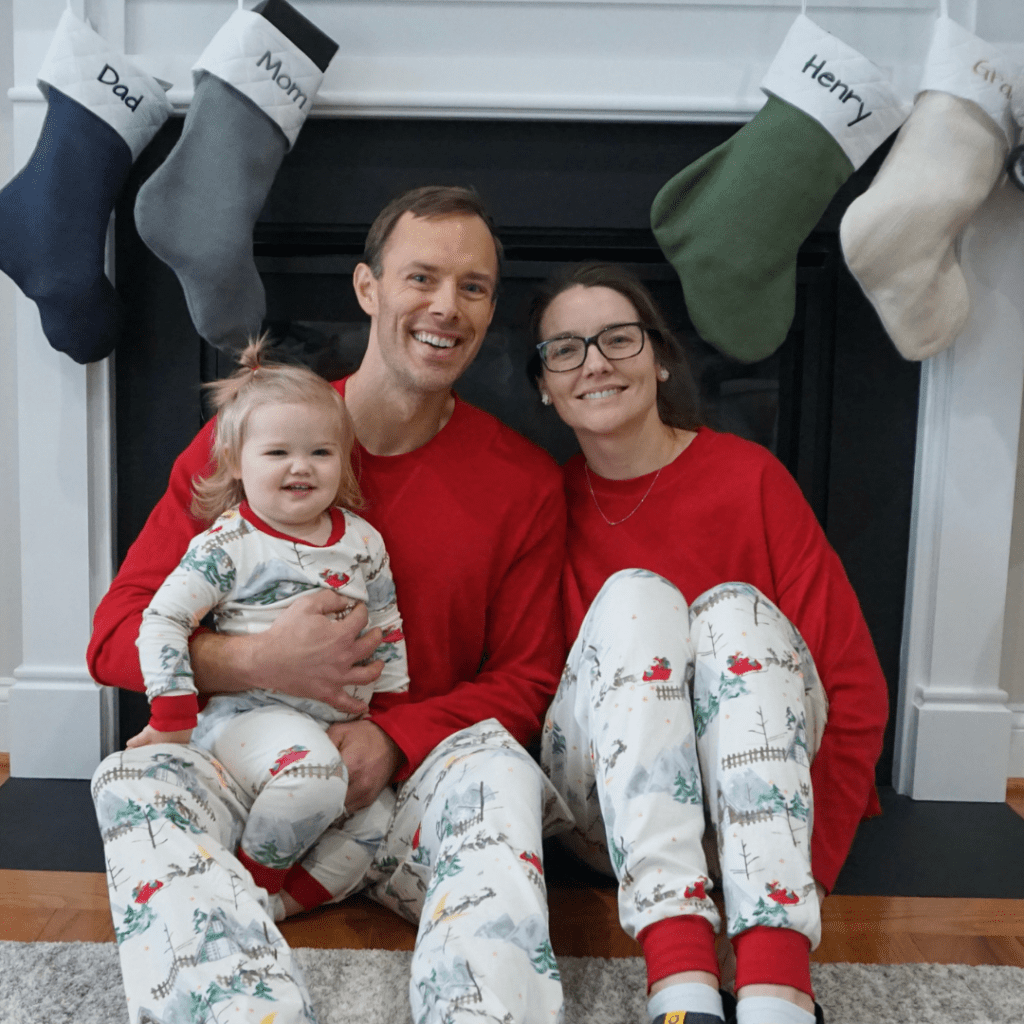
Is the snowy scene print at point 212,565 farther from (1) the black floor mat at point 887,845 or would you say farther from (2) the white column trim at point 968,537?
(2) the white column trim at point 968,537

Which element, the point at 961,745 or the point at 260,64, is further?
the point at 961,745

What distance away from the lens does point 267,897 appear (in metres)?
1.09

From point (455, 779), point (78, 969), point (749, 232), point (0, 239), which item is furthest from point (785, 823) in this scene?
point (0, 239)

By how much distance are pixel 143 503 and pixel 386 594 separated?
27.2 inches

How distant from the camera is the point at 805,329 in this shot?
5.92 ft

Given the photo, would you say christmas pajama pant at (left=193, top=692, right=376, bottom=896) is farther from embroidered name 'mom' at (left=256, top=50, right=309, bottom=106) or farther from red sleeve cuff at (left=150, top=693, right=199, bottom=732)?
embroidered name 'mom' at (left=256, top=50, right=309, bottom=106)

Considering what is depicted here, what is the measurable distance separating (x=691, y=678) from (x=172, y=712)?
611 millimetres

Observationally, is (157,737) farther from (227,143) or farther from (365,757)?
(227,143)

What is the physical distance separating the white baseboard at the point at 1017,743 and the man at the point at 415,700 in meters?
1.01

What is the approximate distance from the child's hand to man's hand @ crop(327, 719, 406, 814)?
0.19m

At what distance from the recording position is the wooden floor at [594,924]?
128cm

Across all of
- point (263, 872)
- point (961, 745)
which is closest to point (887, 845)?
point (961, 745)

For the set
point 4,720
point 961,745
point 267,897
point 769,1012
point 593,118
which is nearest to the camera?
point 769,1012

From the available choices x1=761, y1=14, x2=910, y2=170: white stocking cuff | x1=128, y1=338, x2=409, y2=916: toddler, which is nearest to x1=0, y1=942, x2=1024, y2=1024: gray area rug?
x1=128, y1=338, x2=409, y2=916: toddler
